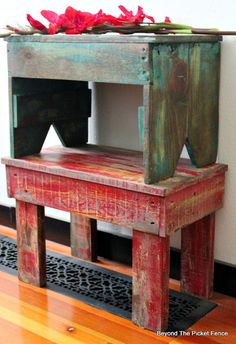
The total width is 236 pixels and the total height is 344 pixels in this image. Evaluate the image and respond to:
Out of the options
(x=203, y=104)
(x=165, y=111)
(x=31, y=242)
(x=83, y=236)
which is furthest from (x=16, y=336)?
(x=203, y=104)

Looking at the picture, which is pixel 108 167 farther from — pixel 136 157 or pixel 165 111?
pixel 165 111

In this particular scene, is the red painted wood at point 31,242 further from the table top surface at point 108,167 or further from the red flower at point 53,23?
the red flower at point 53,23

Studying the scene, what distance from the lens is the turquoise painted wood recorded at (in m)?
1.65

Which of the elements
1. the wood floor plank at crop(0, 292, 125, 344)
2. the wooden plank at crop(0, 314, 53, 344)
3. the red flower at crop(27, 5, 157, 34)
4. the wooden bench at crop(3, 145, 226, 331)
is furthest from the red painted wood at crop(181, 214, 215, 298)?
the red flower at crop(27, 5, 157, 34)

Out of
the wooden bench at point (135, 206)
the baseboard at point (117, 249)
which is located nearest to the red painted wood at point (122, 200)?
the wooden bench at point (135, 206)

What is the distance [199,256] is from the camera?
6.57 feet

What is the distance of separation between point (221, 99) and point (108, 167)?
444mm

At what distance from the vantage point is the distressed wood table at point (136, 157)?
1680 mm

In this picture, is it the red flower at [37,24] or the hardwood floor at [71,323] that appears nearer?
the hardwood floor at [71,323]

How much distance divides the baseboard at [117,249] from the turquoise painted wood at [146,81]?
0.41 meters

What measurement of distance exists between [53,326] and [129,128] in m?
0.80

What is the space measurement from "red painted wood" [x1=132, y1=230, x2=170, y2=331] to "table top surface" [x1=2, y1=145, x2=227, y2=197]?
16 centimetres

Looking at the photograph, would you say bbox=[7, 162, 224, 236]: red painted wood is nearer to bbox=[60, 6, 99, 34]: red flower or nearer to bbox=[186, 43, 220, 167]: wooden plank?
bbox=[186, 43, 220, 167]: wooden plank

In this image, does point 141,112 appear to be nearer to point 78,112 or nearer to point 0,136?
point 78,112
